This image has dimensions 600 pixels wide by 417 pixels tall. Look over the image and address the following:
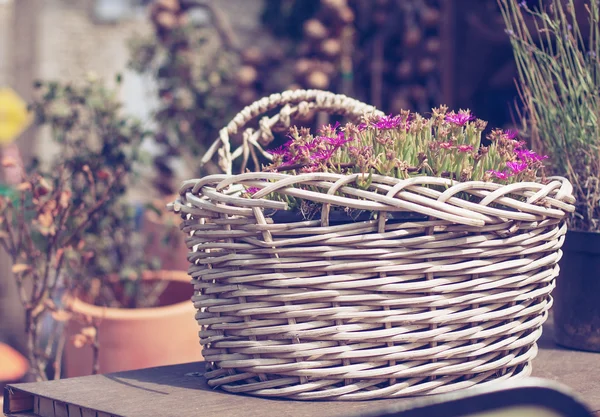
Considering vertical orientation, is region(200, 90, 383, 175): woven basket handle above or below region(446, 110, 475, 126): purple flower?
above

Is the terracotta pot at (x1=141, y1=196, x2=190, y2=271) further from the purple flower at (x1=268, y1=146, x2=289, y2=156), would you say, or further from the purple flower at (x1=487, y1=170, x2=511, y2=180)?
the purple flower at (x1=487, y1=170, x2=511, y2=180)

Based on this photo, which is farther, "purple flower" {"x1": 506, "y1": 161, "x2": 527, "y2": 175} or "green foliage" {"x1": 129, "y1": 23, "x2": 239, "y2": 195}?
"green foliage" {"x1": 129, "y1": 23, "x2": 239, "y2": 195}

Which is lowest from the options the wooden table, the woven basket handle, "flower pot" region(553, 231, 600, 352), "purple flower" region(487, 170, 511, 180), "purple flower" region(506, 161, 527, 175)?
the wooden table

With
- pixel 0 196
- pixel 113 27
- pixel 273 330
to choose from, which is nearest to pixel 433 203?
pixel 273 330

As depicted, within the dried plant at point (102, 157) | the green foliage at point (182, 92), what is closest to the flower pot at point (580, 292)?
the dried plant at point (102, 157)

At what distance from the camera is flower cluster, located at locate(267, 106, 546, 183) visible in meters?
0.98

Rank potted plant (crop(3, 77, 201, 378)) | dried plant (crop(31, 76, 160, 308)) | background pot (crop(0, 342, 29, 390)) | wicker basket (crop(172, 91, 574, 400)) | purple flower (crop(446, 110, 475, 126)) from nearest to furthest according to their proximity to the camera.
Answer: wicker basket (crop(172, 91, 574, 400))
purple flower (crop(446, 110, 475, 126))
potted plant (crop(3, 77, 201, 378))
dried plant (crop(31, 76, 160, 308))
background pot (crop(0, 342, 29, 390))

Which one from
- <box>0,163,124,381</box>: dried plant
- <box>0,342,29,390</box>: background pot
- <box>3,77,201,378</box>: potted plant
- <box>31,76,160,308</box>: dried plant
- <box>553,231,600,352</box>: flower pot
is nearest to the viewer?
<box>553,231,600,352</box>: flower pot

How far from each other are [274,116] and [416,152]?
42cm

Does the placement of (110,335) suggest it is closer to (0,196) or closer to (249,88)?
(0,196)

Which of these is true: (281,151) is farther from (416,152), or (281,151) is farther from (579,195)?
(579,195)

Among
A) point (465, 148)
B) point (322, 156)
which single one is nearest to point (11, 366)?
point (322, 156)

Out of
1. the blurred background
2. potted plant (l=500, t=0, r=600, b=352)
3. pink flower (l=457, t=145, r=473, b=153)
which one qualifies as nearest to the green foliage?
the blurred background

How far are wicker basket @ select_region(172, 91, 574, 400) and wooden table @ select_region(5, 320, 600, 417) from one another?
3 centimetres
